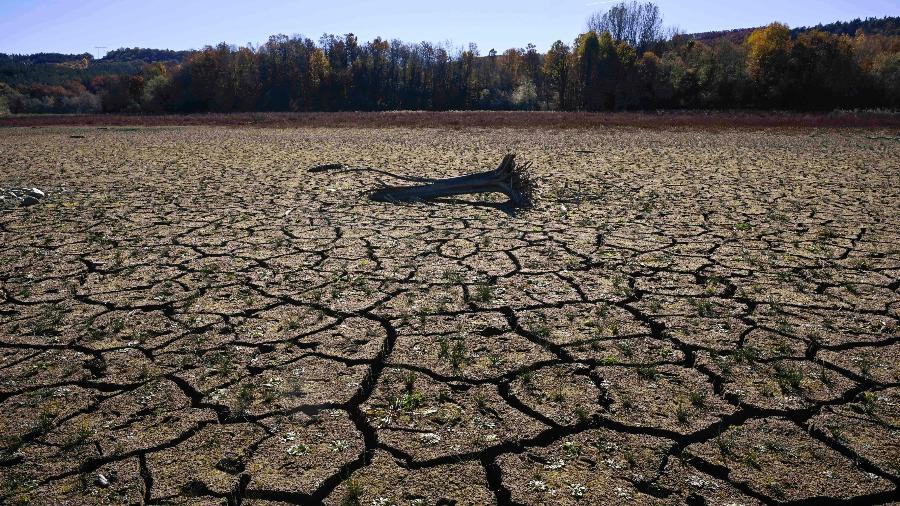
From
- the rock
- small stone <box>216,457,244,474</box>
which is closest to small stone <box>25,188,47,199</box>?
the rock

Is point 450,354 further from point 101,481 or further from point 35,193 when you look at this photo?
point 35,193

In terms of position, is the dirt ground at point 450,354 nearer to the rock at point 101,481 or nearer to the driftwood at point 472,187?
the rock at point 101,481

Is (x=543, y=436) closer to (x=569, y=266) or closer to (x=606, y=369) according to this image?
(x=606, y=369)

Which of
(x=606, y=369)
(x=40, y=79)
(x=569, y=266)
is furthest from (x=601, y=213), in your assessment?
(x=40, y=79)

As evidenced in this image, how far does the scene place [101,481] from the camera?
210cm

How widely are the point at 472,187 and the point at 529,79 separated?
189 feet

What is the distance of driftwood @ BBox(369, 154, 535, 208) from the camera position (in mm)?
7496

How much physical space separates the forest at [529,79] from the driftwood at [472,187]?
3689 centimetres

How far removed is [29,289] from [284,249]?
75.4 inches

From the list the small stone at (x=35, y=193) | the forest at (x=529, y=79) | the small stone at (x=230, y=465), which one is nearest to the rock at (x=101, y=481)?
the small stone at (x=230, y=465)

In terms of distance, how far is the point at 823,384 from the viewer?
277 centimetres

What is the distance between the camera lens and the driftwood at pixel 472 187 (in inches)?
295

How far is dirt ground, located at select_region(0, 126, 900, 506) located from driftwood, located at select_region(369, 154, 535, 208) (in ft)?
1.87

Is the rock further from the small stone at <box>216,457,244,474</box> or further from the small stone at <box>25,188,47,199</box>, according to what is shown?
the small stone at <box>25,188,47,199</box>
